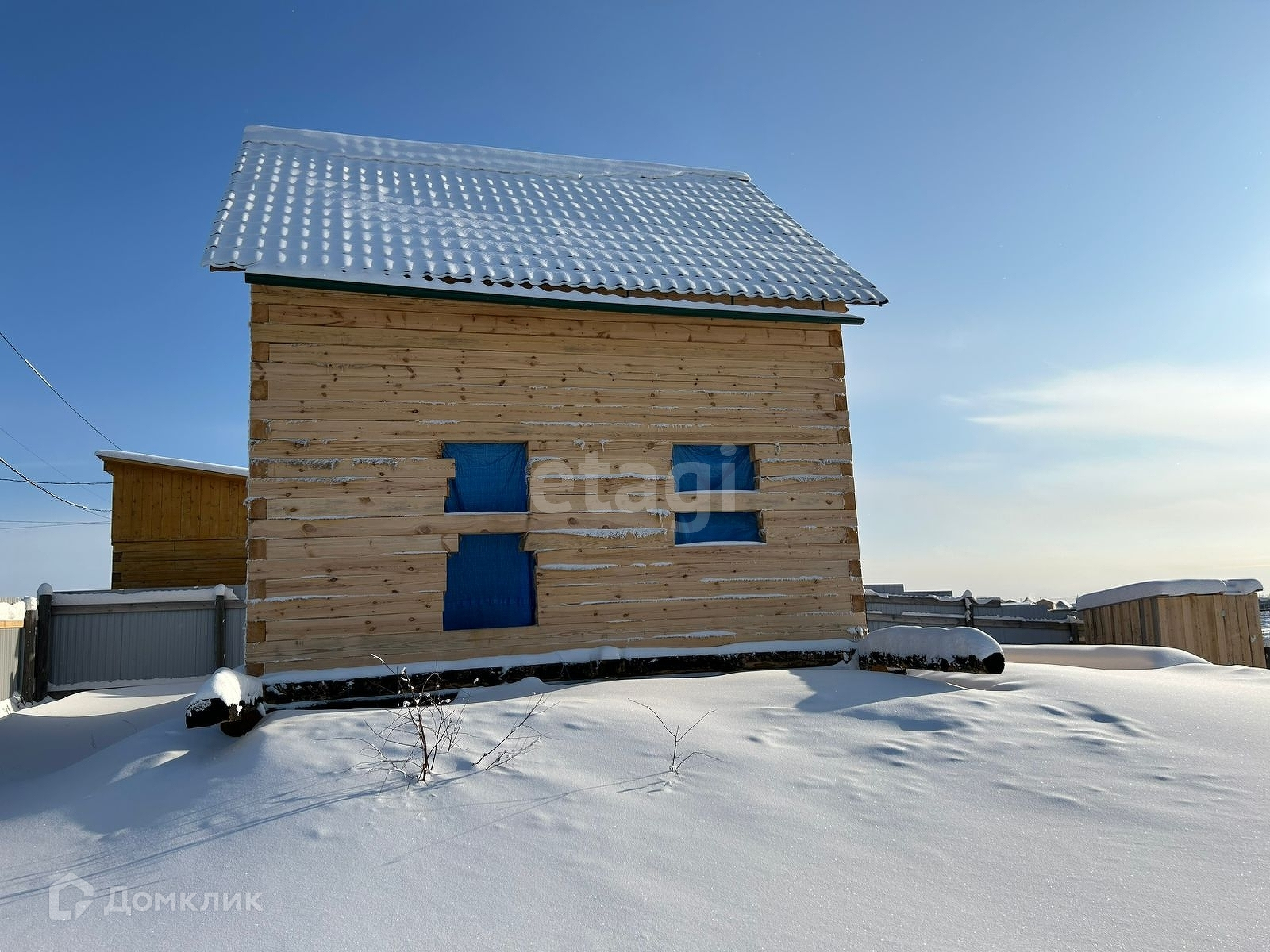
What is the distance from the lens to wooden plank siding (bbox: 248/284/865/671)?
28.0ft

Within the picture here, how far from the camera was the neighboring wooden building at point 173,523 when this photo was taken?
60.1 feet

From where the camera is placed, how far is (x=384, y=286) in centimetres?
876

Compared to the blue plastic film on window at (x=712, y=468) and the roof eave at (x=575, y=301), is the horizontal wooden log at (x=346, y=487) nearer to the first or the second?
the roof eave at (x=575, y=301)

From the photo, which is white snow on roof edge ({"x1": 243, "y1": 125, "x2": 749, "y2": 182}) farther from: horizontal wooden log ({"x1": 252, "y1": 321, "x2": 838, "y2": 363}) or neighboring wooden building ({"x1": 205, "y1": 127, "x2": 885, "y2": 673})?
horizontal wooden log ({"x1": 252, "y1": 321, "x2": 838, "y2": 363})

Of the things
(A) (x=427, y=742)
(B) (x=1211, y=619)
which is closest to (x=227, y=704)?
A: (A) (x=427, y=742)

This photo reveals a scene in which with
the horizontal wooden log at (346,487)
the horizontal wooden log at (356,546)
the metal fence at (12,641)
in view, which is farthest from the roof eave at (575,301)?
the metal fence at (12,641)

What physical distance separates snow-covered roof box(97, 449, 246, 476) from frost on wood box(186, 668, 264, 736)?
12369 millimetres

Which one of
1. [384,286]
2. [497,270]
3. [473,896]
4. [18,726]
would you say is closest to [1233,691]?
[473,896]

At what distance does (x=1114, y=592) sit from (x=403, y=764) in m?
12.3

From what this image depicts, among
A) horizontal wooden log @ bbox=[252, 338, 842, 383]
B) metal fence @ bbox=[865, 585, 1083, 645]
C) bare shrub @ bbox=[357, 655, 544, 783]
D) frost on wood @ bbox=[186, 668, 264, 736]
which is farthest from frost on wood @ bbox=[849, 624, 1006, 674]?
metal fence @ bbox=[865, 585, 1083, 645]

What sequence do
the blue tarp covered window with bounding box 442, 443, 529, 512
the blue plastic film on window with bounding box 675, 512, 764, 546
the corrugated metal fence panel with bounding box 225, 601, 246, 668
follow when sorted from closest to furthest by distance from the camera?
the blue tarp covered window with bounding box 442, 443, 529, 512 < the blue plastic film on window with bounding box 675, 512, 764, 546 < the corrugated metal fence panel with bounding box 225, 601, 246, 668

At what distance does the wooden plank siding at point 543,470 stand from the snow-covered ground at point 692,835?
1999mm

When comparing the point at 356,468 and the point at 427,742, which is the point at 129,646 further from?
the point at 427,742

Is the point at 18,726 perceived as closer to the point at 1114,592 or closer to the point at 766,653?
the point at 766,653
